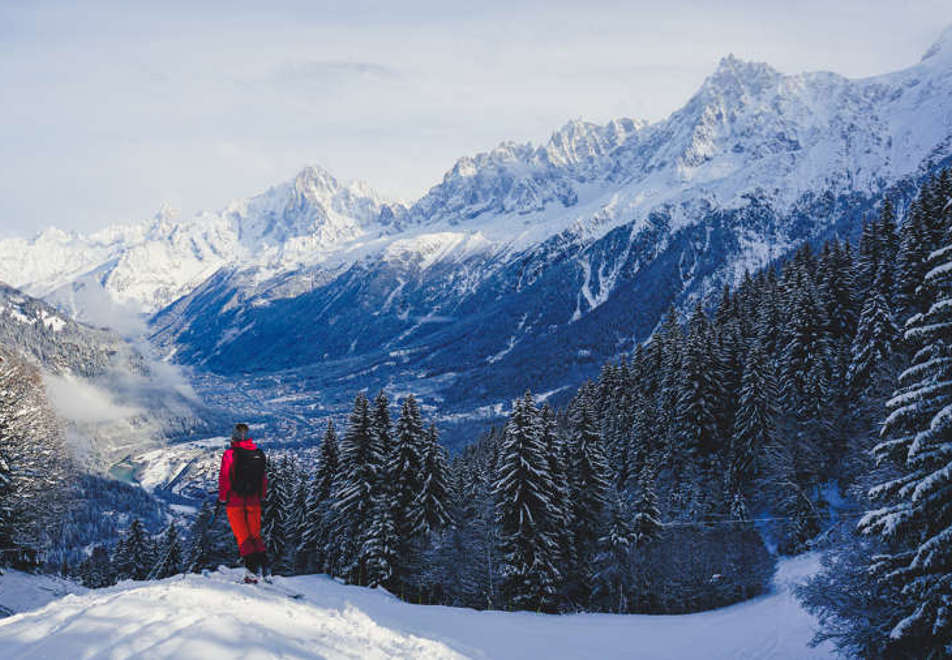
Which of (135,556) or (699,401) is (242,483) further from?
(135,556)

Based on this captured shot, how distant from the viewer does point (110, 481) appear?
7451 inches

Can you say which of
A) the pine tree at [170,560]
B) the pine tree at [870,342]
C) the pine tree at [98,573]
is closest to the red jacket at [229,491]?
the pine tree at [870,342]

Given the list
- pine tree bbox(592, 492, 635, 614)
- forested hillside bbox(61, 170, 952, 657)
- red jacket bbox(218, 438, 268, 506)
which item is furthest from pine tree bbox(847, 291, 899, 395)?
red jacket bbox(218, 438, 268, 506)

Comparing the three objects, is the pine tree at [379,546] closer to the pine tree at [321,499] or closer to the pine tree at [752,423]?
the pine tree at [321,499]

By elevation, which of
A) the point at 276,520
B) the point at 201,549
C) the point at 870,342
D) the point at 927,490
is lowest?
the point at 201,549

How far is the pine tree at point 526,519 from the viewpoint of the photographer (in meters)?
30.9

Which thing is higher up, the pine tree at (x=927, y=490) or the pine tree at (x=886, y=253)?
the pine tree at (x=886, y=253)

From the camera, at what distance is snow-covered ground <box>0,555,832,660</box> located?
880 centimetres

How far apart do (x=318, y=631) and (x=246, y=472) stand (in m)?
4.01

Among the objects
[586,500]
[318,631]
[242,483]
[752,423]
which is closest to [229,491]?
[242,483]

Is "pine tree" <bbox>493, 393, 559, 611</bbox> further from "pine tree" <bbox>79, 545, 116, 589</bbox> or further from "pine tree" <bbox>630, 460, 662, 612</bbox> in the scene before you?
"pine tree" <bbox>79, 545, 116, 589</bbox>

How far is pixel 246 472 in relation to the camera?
1351 centimetres

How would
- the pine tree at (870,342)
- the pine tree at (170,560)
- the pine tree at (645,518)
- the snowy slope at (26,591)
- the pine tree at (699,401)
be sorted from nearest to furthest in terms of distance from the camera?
1. the snowy slope at (26,591)
2. the pine tree at (645,518)
3. the pine tree at (870,342)
4. the pine tree at (699,401)
5. the pine tree at (170,560)

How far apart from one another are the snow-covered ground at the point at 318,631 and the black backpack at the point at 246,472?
224 centimetres
